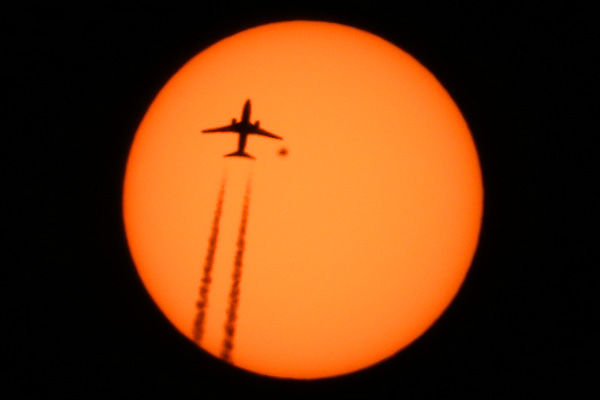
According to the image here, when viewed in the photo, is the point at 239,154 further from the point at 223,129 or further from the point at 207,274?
the point at 207,274

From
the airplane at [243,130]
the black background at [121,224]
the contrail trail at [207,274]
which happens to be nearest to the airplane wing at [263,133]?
the airplane at [243,130]

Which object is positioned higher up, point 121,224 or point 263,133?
point 263,133

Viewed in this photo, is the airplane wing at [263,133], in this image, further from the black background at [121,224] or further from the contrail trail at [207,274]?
the black background at [121,224]

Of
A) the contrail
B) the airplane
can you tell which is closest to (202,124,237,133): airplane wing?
the airplane

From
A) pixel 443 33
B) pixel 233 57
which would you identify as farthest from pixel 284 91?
pixel 443 33

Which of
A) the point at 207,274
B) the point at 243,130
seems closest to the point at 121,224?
the point at 207,274
